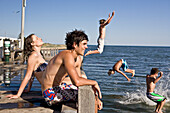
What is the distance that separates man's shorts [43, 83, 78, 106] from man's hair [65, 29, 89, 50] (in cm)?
77

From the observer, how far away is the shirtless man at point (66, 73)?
365cm

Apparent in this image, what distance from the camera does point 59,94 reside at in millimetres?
4121

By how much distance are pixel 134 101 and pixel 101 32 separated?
164 inches

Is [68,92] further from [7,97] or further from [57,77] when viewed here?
[7,97]

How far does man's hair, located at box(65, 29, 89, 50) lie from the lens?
3799 mm

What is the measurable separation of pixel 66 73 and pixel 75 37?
2.31ft

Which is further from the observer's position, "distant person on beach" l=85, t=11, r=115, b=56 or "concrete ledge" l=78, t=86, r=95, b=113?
"distant person on beach" l=85, t=11, r=115, b=56

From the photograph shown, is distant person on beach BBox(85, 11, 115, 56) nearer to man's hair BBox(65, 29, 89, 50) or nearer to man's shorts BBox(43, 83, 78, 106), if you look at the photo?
man's shorts BBox(43, 83, 78, 106)

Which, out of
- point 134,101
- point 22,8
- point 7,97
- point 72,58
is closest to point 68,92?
point 72,58

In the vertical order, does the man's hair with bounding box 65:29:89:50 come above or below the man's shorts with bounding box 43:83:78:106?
above

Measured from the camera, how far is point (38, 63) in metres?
5.22

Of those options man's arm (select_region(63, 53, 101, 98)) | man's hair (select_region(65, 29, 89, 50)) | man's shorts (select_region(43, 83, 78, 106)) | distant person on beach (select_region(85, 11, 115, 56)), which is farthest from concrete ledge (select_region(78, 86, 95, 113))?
distant person on beach (select_region(85, 11, 115, 56))

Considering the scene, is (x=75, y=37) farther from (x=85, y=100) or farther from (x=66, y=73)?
(x=85, y=100)

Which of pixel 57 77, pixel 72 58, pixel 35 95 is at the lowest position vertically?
pixel 35 95
